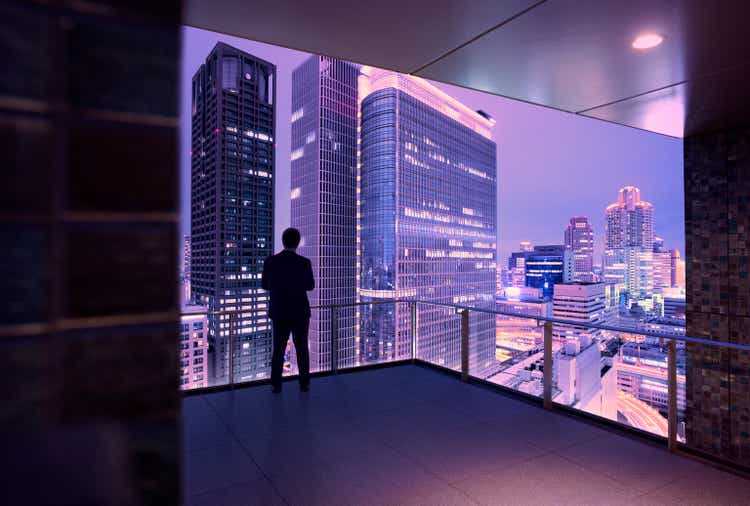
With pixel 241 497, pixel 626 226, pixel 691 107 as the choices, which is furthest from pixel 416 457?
pixel 626 226

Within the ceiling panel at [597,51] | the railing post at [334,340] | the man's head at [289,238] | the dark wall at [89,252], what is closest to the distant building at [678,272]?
the ceiling panel at [597,51]

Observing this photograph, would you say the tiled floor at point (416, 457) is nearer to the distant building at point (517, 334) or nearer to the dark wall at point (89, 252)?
the distant building at point (517, 334)

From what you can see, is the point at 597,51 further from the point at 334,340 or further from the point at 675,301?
the point at 334,340

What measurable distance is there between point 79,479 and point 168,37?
0.76 metres

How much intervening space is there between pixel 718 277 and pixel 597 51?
3.19 m

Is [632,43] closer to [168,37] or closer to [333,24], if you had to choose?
[333,24]

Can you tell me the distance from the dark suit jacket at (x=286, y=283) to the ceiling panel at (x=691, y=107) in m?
3.46

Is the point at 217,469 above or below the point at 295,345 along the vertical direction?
below

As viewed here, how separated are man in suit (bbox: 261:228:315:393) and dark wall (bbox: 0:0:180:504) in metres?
3.56

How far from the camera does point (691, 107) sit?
3992 millimetres

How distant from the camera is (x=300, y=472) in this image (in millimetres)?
2828

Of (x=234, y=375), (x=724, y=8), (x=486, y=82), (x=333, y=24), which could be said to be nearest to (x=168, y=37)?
(x=333, y=24)

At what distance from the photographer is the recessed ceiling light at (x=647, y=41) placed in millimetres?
2722

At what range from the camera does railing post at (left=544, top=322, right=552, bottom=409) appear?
411 cm
